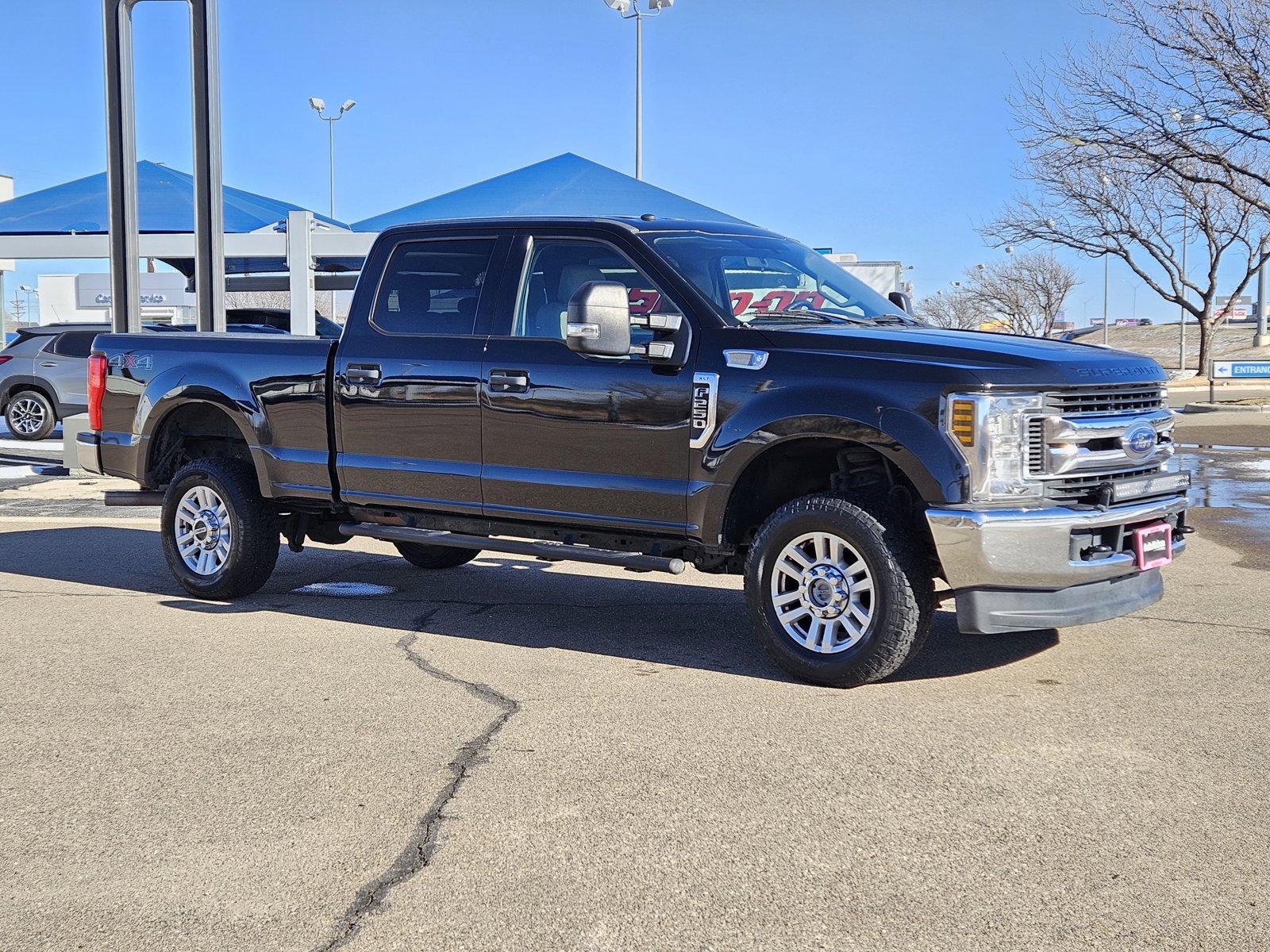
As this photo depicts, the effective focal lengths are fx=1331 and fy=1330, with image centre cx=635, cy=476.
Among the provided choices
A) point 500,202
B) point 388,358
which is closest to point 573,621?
point 388,358

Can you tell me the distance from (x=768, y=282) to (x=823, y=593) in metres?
1.70

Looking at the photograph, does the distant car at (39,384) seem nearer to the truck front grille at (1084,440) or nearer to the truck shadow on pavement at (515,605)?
the truck shadow on pavement at (515,605)

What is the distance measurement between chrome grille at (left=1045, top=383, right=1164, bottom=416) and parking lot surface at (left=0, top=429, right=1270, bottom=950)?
3.88ft

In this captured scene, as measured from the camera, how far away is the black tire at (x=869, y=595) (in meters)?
5.48

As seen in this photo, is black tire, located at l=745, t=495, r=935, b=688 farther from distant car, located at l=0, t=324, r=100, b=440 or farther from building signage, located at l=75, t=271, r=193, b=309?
building signage, located at l=75, t=271, r=193, b=309

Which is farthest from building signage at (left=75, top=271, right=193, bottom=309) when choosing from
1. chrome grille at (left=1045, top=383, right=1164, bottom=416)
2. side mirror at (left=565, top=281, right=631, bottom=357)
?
chrome grille at (left=1045, top=383, right=1164, bottom=416)

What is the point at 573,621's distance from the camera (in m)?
7.20

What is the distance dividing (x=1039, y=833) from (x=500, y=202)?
109 ft

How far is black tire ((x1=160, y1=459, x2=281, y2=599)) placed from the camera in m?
7.63

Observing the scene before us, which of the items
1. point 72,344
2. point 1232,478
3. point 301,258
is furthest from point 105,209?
point 1232,478

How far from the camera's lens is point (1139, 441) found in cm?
574

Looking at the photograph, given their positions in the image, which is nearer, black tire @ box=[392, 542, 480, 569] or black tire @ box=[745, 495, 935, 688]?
black tire @ box=[745, 495, 935, 688]

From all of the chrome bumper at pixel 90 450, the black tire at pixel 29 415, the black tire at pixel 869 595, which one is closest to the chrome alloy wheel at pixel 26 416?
the black tire at pixel 29 415

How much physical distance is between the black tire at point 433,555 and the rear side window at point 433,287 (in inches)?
85.7
